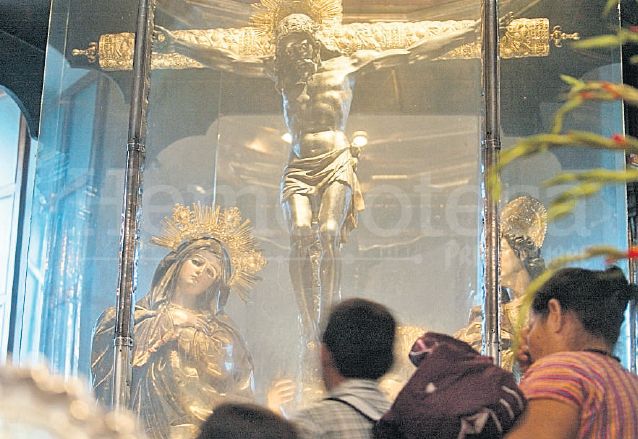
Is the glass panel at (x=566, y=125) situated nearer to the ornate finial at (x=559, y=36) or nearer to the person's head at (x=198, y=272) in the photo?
the ornate finial at (x=559, y=36)

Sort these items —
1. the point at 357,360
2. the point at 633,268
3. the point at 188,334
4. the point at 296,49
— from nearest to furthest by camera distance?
1. the point at 357,360
2. the point at 188,334
3. the point at 633,268
4. the point at 296,49

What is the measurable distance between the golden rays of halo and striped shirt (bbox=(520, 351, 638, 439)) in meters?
2.89

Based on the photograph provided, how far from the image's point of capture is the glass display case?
12.8 ft

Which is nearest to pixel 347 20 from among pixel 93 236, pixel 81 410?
pixel 93 236

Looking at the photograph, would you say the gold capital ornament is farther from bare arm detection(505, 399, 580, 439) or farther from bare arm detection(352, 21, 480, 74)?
bare arm detection(505, 399, 580, 439)

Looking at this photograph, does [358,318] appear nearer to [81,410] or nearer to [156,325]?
[81,410]

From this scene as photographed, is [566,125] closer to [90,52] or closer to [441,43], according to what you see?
[441,43]

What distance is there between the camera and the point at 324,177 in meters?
3.97

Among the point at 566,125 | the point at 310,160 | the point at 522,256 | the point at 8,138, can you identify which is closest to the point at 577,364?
the point at 522,256

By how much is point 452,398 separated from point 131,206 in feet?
9.16

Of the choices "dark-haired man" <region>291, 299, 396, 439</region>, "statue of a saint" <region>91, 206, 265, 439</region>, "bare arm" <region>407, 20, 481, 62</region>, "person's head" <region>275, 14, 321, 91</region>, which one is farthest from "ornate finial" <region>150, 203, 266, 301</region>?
"dark-haired man" <region>291, 299, 396, 439</region>

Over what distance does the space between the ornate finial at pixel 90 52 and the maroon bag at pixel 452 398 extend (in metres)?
3.18

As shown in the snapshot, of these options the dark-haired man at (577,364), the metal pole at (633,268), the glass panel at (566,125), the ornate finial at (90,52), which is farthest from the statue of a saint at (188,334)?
the dark-haired man at (577,364)

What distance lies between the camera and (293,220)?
3977 mm
